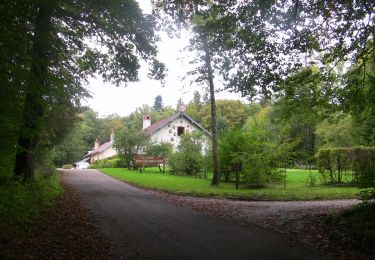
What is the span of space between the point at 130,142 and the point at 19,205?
2772 cm

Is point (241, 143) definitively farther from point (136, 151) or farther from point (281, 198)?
point (136, 151)

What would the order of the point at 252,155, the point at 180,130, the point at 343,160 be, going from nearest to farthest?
the point at 252,155, the point at 343,160, the point at 180,130

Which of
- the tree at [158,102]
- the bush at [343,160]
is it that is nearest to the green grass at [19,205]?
the bush at [343,160]

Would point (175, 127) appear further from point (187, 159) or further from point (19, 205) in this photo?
point (19, 205)

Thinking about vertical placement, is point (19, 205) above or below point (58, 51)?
below

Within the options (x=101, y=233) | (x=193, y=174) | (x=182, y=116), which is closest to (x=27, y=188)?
(x=101, y=233)

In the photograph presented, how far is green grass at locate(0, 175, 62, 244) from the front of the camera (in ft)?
26.0

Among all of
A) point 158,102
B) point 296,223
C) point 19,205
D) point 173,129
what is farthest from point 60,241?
point 158,102

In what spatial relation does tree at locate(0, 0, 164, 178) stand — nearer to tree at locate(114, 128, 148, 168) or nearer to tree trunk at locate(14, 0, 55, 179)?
tree trunk at locate(14, 0, 55, 179)

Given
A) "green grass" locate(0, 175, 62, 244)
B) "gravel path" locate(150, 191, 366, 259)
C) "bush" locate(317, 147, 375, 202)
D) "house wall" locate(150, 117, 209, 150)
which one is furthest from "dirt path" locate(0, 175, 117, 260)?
"house wall" locate(150, 117, 209, 150)

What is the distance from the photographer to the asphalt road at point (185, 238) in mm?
6609

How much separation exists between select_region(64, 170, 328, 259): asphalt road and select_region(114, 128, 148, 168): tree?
25.7m

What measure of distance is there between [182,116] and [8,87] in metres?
41.4

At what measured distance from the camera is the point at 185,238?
7.77 meters
